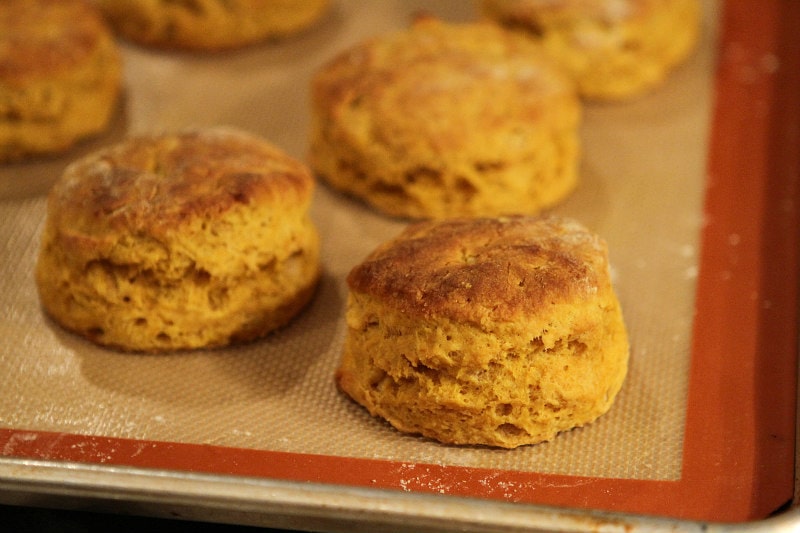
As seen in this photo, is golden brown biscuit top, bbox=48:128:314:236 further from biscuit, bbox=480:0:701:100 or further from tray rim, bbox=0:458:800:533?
biscuit, bbox=480:0:701:100

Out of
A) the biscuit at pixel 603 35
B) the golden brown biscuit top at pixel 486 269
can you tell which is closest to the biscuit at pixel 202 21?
the biscuit at pixel 603 35

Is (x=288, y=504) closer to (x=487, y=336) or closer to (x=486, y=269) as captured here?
(x=487, y=336)

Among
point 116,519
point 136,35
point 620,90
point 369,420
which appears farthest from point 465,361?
point 136,35

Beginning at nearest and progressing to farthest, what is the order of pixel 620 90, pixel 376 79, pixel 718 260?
pixel 718 260 → pixel 376 79 → pixel 620 90

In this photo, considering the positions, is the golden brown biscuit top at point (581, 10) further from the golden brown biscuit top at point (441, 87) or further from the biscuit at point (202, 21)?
the biscuit at point (202, 21)

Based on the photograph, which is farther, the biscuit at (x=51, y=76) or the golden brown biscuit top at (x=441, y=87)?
the biscuit at (x=51, y=76)

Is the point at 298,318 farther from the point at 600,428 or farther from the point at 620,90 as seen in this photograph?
the point at 620,90
